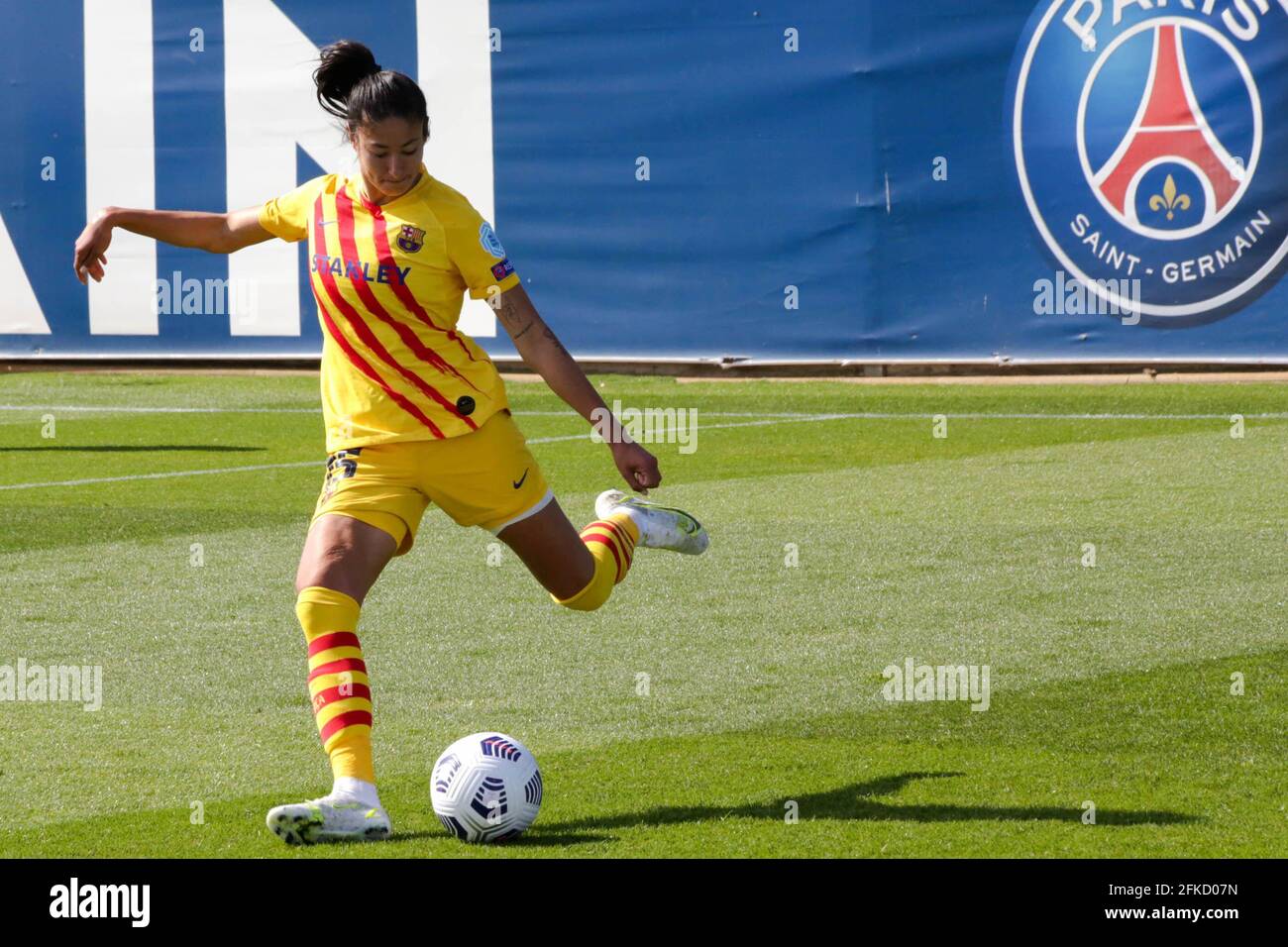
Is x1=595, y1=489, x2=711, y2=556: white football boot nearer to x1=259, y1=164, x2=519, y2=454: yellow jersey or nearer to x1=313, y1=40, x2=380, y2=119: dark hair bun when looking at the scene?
x1=259, y1=164, x2=519, y2=454: yellow jersey

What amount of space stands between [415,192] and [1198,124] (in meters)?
13.6

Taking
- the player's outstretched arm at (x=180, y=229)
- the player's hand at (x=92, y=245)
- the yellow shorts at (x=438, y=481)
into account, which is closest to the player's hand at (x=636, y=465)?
the yellow shorts at (x=438, y=481)

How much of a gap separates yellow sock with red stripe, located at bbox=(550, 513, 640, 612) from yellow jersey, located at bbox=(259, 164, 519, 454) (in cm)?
87

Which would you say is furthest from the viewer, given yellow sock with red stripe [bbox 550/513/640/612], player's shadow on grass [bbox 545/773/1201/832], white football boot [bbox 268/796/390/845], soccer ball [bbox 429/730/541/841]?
yellow sock with red stripe [bbox 550/513/640/612]

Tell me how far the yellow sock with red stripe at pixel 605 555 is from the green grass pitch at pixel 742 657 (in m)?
0.44

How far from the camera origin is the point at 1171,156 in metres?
17.7

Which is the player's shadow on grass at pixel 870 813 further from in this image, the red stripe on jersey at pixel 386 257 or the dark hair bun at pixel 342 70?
the dark hair bun at pixel 342 70

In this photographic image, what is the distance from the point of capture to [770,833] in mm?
5031

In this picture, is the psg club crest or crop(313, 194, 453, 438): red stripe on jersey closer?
crop(313, 194, 453, 438): red stripe on jersey

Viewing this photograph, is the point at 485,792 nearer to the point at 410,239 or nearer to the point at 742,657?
the point at 410,239

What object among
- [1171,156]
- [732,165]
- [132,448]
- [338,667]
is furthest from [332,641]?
[732,165]

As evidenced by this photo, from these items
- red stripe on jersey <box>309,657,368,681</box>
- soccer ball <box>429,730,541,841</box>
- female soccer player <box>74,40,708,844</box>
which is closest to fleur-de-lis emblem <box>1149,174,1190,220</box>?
female soccer player <box>74,40,708,844</box>

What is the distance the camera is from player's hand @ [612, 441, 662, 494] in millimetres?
5465

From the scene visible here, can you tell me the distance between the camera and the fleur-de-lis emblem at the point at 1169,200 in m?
17.6
